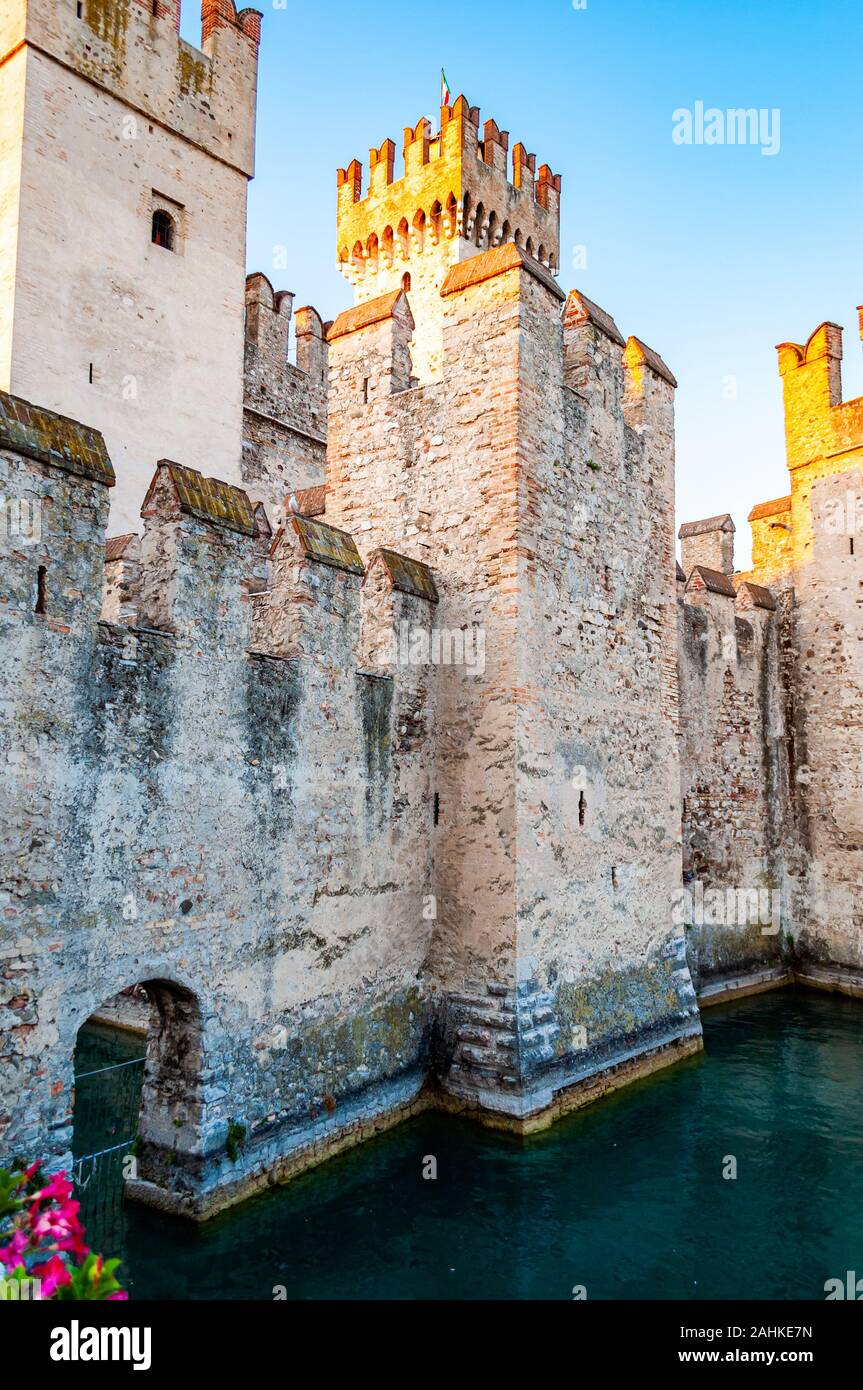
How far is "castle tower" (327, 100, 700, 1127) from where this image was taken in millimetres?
8734

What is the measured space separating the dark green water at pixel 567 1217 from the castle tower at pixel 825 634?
562cm

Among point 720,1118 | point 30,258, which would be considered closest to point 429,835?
point 720,1118

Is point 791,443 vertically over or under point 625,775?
over

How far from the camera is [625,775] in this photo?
34.3 feet

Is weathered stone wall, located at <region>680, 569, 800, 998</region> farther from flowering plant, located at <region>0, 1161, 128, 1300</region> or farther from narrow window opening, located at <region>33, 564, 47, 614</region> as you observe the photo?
flowering plant, located at <region>0, 1161, 128, 1300</region>

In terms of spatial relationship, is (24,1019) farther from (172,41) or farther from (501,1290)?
(172,41)

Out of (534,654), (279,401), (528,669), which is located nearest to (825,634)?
(534,654)

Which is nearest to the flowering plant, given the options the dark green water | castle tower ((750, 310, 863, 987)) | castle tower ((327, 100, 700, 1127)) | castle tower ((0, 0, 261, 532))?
the dark green water

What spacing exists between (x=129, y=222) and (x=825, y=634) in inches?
468

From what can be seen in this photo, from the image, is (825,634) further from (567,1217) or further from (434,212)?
(434,212)

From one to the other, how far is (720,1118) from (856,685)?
810cm

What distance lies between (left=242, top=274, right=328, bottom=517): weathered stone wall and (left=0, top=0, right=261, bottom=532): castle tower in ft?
4.78

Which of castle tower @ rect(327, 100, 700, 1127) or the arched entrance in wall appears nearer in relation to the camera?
the arched entrance in wall

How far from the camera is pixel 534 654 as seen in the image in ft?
29.6
